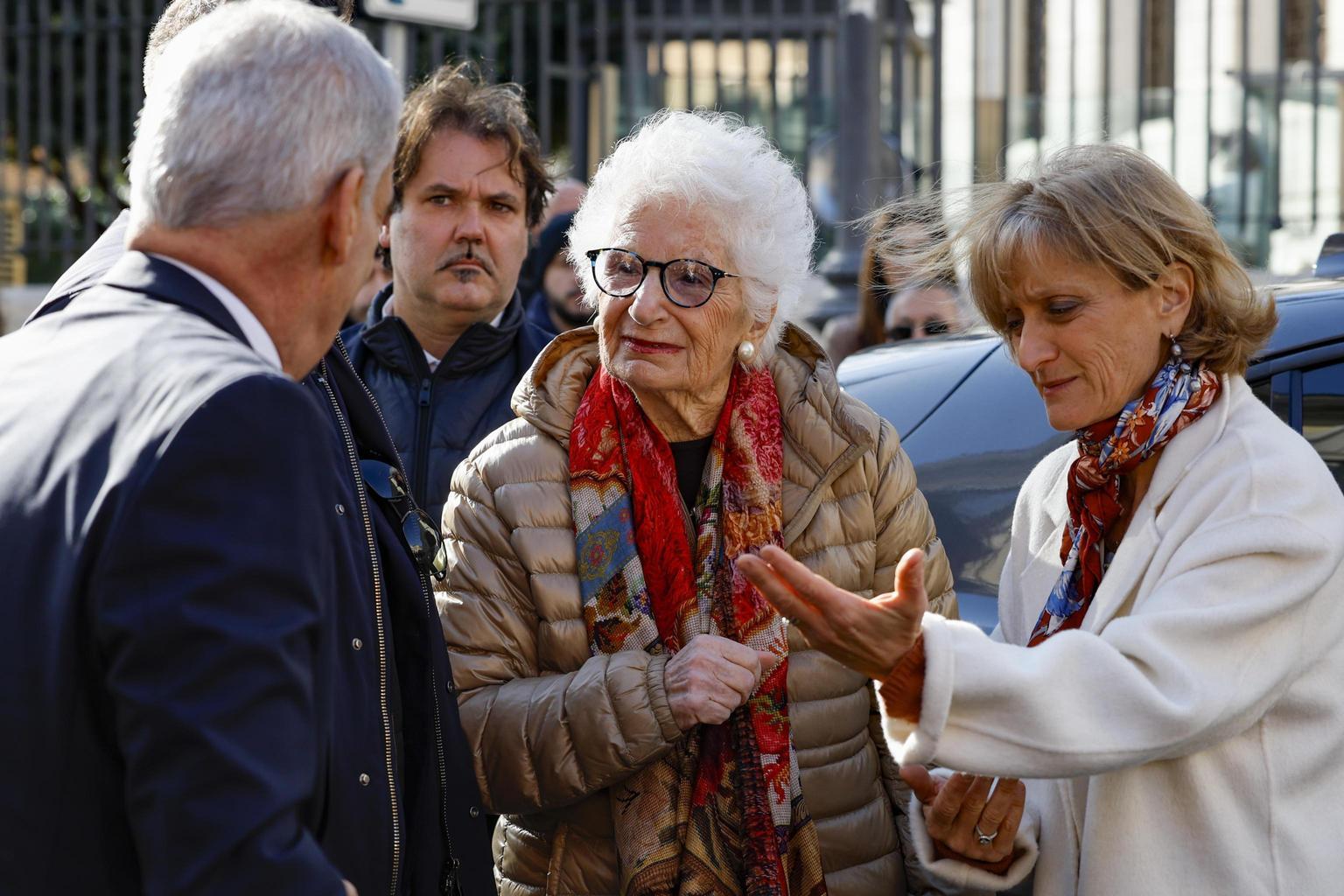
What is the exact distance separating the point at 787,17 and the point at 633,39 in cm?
104

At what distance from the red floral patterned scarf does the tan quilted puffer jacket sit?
0.05m

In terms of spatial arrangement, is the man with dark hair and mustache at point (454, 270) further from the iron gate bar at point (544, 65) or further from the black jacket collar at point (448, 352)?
the iron gate bar at point (544, 65)

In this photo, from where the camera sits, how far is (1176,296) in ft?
7.51

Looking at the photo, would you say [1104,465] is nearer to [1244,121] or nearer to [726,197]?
[726,197]

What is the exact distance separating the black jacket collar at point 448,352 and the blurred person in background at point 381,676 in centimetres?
126

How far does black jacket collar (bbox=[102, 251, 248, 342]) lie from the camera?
5.49ft

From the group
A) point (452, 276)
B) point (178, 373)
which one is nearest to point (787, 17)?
point (452, 276)

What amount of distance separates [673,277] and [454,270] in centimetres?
113

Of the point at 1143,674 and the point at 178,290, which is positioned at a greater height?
the point at 178,290

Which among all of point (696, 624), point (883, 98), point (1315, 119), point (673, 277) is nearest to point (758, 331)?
point (673, 277)

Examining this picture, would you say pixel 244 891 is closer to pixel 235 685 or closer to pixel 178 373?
pixel 235 685

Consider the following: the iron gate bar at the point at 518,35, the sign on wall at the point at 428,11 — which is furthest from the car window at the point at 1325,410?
the iron gate bar at the point at 518,35

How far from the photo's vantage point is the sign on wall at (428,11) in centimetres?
552

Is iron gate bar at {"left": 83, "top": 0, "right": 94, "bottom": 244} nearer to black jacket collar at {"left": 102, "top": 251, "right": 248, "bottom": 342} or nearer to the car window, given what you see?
the car window
